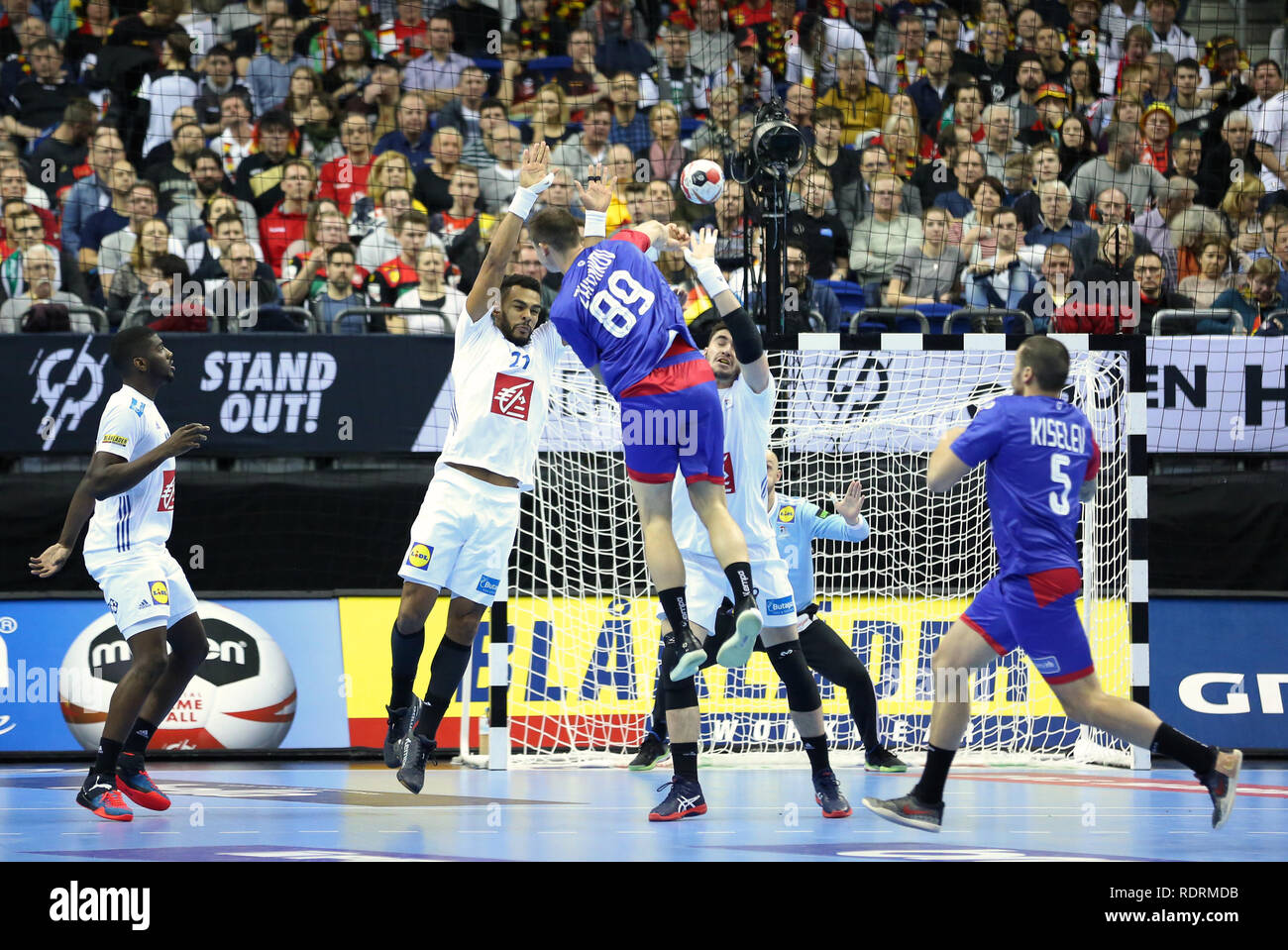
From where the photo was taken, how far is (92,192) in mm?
13258

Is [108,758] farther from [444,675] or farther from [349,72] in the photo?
[349,72]

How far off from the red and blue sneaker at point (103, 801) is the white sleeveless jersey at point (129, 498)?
1.22 metres

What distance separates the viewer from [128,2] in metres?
15.7

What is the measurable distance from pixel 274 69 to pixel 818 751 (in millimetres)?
10439

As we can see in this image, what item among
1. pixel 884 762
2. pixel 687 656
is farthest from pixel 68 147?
pixel 687 656

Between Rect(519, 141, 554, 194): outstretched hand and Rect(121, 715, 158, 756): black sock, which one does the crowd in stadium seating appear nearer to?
Rect(519, 141, 554, 194): outstretched hand

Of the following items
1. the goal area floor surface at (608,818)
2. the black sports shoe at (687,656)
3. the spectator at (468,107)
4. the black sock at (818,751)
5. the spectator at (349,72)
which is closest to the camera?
the goal area floor surface at (608,818)

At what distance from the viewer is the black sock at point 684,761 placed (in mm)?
7070

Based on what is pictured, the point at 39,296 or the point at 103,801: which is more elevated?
the point at 39,296

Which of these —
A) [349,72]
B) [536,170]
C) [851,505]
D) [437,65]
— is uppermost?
[437,65]

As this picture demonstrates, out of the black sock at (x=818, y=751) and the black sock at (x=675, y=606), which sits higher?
the black sock at (x=675, y=606)

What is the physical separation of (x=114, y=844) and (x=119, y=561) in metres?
1.91

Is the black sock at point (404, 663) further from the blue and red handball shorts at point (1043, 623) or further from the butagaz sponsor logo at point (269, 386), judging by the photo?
the butagaz sponsor logo at point (269, 386)
